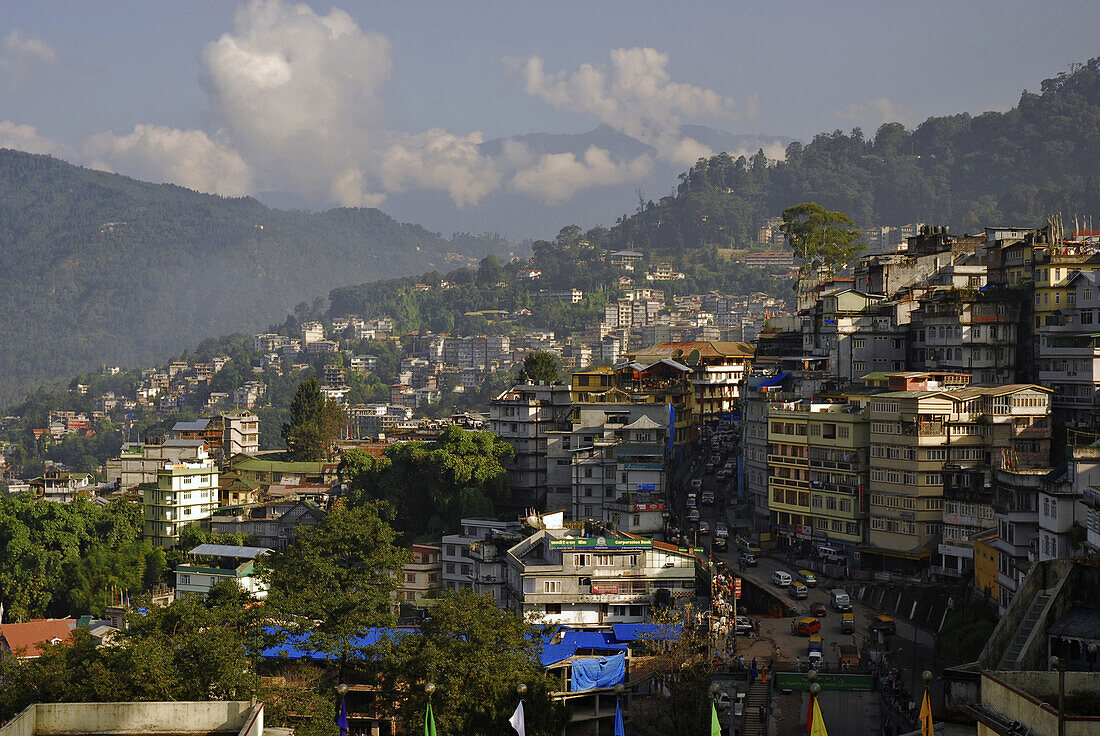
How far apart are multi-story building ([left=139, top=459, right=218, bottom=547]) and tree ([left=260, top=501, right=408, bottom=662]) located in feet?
79.5

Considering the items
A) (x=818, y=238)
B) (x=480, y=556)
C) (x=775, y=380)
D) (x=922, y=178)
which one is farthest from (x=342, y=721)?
(x=922, y=178)

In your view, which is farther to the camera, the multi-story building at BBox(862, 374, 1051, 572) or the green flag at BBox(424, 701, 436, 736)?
the multi-story building at BBox(862, 374, 1051, 572)

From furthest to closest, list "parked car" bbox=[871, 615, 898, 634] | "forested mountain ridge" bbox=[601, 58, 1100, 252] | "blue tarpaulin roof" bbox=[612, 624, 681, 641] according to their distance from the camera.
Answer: "forested mountain ridge" bbox=[601, 58, 1100, 252] → "parked car" bbox=[871, 615, 898, 634] → "blue tarpaulin roof" bbox=[612, 624, 681, 641]

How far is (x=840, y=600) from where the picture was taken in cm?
3666

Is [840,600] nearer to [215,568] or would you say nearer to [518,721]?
[518,721]

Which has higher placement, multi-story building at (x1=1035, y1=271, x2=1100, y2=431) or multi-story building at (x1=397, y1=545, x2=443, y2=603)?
multi-story building at (x1=1035, y1=271, x2=1100, y2=431)

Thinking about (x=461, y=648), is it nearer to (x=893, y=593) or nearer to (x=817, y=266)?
(x=893, y=593)

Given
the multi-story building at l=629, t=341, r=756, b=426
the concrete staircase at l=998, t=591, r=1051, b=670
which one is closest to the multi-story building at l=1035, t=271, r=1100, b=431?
the concrete staircase at l=998, t=591, r=1051, b=670

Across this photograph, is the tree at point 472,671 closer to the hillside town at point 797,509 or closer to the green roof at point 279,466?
the hillside town at point 797,509

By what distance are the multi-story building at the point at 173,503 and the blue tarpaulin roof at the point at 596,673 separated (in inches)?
1292

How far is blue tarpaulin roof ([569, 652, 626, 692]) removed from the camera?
31453 mm

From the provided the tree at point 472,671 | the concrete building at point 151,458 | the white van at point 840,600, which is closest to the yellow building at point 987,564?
the white van at point 840,600

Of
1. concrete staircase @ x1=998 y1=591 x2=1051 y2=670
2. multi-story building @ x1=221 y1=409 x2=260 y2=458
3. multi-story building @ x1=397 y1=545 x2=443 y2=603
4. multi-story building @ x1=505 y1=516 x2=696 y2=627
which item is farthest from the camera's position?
multi-story building @ x1=221 y1=409 x2=260 y2=458

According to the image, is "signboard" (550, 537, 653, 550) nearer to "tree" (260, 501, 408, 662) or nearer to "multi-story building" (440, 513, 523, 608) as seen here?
"multi-story building" (440, 513, 523, 608)
